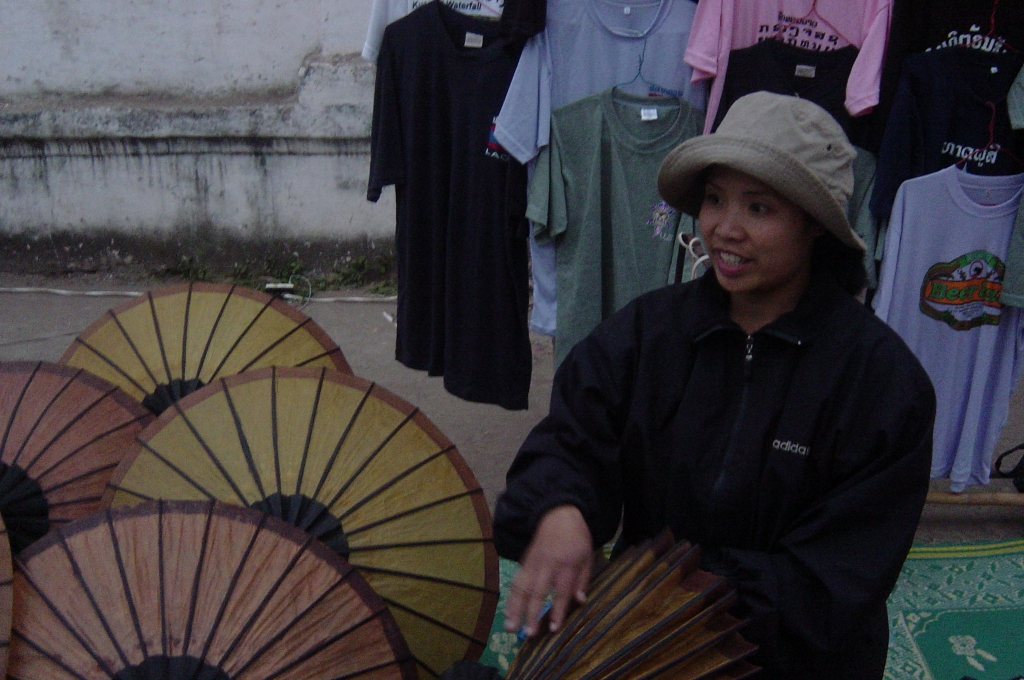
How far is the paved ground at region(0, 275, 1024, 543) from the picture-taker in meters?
3.49

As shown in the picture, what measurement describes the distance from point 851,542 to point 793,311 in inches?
16.0

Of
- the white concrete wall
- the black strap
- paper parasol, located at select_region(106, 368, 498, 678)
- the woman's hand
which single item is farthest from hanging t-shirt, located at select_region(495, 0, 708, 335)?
the white concrete wall

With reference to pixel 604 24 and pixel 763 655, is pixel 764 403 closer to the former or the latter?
pixel 763 655

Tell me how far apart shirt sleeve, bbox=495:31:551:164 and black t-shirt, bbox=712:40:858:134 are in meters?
0.62

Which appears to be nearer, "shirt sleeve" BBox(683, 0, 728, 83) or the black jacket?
the black jacket

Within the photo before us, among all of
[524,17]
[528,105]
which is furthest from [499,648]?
[524,17]

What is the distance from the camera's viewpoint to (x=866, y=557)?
1418 millimetres

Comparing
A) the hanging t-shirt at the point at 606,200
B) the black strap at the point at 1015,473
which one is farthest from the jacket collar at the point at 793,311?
the black strap at the point at 1015,473

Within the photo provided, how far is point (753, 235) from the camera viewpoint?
1496 mm

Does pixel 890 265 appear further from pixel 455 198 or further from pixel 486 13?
pixel 486 13

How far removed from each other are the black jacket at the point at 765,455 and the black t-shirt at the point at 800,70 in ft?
4.46

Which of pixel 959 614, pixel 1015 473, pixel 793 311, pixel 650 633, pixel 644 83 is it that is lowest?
pixel 959 614

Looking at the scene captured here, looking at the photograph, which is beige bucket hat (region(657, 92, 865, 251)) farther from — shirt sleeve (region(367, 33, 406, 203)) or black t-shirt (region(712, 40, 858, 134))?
shirt sleeve (region(367, 33, 406, 203))

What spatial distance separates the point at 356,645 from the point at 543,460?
54 cm
